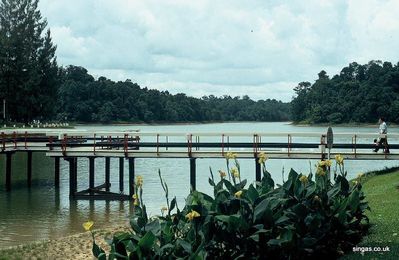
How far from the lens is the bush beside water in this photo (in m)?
8.70

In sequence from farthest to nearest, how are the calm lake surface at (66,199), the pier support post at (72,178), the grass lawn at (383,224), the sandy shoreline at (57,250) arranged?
the pier support post at (72,178) → the calm lake surface at (66,199) → the sandy shoreline at (57,250) → the grass lawn at (383,224)

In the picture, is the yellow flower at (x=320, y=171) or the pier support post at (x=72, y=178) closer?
the yellow flower at (x=320, y=171)

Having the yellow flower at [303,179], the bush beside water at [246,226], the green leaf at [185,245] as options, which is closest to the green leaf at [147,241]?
the bush beside water at [246,226]

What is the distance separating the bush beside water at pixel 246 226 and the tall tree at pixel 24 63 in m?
59.8

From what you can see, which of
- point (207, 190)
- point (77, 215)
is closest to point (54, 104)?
point (207, 190)

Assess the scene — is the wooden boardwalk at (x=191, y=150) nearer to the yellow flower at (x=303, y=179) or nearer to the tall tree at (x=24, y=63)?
the yellow flower at (x=303, y=179)

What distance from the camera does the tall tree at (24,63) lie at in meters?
66.8

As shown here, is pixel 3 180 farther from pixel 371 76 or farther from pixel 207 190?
pixel 371 76

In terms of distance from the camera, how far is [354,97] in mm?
140250

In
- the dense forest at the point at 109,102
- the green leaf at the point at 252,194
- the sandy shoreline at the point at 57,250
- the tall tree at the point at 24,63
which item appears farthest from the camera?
the dense forest at the point at 109,102

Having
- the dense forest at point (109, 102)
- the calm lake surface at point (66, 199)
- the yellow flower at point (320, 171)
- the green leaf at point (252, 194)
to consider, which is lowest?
the calm lake surface at point (66, 199)

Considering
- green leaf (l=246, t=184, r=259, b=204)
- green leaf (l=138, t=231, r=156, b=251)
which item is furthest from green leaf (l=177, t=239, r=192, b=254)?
green leaf (l=246, t=184, r=259, b=204)

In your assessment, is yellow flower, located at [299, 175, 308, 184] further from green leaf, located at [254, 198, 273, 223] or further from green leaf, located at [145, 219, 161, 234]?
green leaf, located at [145, 219, 161, 234]

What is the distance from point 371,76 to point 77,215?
12931 cm
